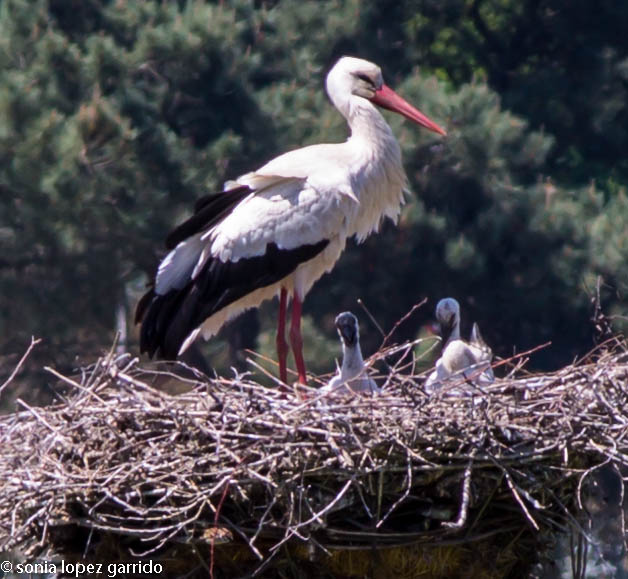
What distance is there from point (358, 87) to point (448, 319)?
1.16m

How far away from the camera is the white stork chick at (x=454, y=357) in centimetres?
647

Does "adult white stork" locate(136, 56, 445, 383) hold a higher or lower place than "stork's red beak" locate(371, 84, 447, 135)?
lower

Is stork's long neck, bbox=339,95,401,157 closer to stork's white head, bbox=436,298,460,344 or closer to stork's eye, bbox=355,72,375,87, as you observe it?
stork's eye, bbox=355,72,375,87

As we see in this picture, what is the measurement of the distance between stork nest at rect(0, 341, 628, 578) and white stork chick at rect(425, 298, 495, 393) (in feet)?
1.78

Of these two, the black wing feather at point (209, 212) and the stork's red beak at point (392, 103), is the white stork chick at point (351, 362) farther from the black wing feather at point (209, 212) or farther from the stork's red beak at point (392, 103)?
the stork's red beak at point (392, 103)

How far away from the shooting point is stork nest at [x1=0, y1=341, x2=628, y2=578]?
17.3 feet

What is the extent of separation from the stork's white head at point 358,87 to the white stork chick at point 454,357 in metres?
0.89

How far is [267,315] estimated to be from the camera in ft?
42.8

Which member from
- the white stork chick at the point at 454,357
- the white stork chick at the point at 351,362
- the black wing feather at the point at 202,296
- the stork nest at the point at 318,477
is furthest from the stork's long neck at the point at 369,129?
the stork nest at the point at 318,477

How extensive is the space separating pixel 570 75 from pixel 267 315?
3912 mm

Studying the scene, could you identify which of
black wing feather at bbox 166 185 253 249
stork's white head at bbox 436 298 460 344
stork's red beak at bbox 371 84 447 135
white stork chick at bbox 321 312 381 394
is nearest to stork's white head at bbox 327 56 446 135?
stork's red beak at bbox 371 84 447 135

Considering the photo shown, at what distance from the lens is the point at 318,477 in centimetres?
530

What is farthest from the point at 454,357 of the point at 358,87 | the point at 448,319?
the point at 358,87

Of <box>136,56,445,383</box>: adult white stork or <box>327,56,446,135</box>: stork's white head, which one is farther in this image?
<box>327,56,446,135</box>: stork's white head
